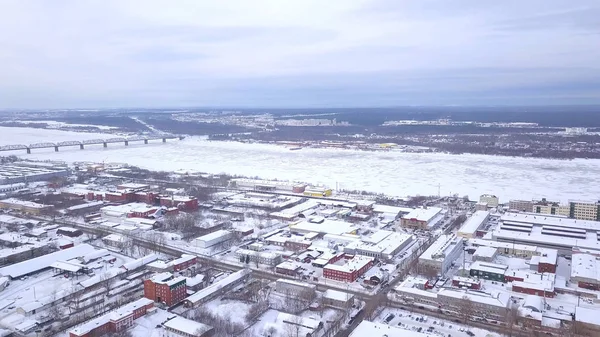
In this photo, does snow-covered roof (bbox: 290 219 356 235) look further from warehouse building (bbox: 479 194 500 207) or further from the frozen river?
warehouse building (bbox: 479 194 500 207)

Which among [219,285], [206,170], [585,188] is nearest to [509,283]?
[219,285]

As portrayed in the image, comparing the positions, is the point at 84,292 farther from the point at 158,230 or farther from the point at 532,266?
the point at 532,266

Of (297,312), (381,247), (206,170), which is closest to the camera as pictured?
(297,312)

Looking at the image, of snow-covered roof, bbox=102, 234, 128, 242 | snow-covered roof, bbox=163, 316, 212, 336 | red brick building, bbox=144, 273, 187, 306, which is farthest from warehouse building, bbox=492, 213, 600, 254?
snow-covered roof, bbox=102, 234, 128, 242

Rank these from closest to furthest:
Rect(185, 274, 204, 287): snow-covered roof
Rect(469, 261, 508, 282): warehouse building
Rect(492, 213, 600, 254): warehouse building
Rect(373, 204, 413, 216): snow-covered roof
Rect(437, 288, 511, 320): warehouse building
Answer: Rect(437, 288, 511, 320): warehouse building, Rect(185, 274, 204, 287): snow-covered roof, Rect(469, 261, 508, 282): warehouse building, Rect(492, 213, 600, 254): warehouse building, Rect(373, 204, 413, 216): snow-covered roof

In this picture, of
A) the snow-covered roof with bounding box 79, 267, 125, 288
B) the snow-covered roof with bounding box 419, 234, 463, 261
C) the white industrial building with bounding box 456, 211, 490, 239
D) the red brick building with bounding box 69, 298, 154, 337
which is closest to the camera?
the red brick building with bounding box 69, 298, 154, 337

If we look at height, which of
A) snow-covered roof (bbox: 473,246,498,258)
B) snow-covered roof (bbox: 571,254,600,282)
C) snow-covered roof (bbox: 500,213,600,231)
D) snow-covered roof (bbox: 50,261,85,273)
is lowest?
snow-covered roof (bbox: 50,261,85,273)
